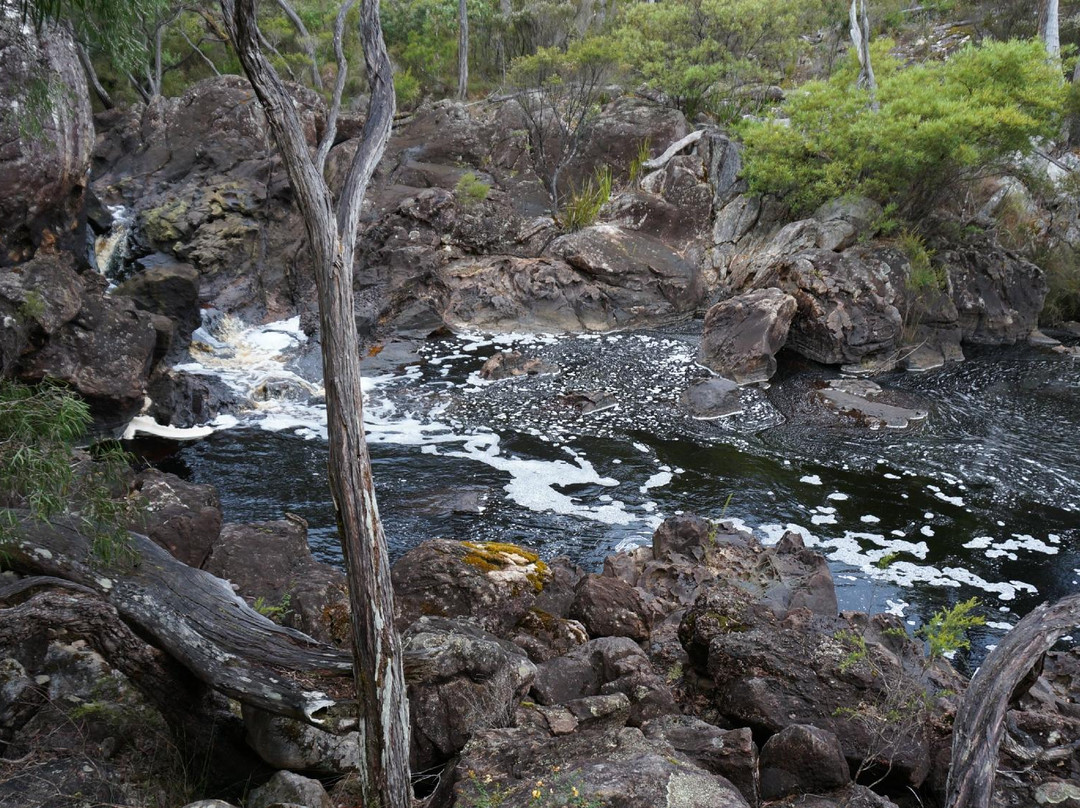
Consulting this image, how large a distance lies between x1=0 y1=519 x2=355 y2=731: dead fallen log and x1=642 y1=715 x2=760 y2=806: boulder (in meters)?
1.69

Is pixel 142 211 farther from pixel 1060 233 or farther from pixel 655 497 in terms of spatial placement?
pixel 1060 233

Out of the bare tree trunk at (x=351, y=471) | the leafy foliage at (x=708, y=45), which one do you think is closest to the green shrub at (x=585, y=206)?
the leafy foliage at (x=708, y=45)

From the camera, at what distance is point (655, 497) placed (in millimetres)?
10273

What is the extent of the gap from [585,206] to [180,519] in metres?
14.1

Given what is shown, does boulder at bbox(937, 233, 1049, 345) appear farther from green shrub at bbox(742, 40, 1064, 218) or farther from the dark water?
the dark water

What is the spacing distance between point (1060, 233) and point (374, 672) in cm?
1998

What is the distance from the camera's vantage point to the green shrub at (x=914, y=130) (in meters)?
15.0

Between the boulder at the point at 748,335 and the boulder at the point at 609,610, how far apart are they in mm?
8529

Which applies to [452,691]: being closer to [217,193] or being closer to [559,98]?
[217,193]

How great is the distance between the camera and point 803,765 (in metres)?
4.13

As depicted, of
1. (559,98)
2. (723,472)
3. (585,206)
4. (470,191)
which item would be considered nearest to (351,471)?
(723,472)

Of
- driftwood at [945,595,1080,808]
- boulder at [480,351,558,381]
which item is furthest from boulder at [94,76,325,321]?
driftwood at [945,595,1080,808]

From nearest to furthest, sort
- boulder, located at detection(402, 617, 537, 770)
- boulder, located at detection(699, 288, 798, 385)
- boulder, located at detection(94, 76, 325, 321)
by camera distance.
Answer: boulder, located at detection(402, 617, 537, 770) < boulder, located at detection(699, 288, 798, 385) < boulder, located at detection(94, 76, 325, 321)

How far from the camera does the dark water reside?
902 centimetres
